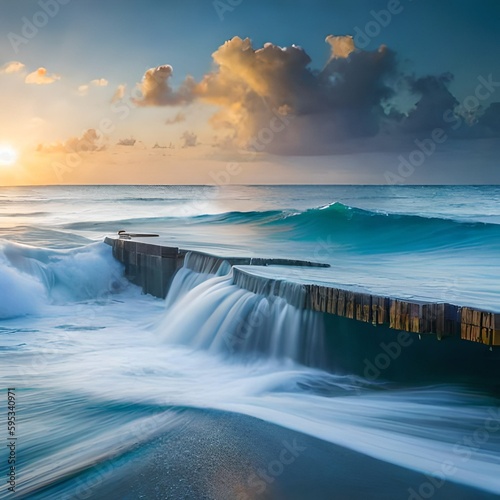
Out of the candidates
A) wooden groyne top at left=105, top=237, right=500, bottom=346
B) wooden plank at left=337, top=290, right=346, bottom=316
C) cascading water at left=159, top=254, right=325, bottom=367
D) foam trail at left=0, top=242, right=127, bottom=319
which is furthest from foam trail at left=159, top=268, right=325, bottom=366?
foam trail at left=0, top=242, right=127, bottom=319

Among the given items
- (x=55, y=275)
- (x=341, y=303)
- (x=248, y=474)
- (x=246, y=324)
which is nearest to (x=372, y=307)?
(x=341, y=303)

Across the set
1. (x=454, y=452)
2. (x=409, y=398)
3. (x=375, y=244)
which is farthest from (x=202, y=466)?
(x=375, y=244)

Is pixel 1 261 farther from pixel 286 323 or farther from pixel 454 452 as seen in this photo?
pixel 454 452

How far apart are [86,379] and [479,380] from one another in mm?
4428

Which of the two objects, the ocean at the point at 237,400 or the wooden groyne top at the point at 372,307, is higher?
the wooden groyne top at the point at 372,307

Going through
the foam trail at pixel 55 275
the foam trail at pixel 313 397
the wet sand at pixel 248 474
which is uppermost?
the foam trail at pixel 55 275

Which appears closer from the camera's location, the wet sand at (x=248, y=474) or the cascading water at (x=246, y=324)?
the wet sand at (x=248, y=474)

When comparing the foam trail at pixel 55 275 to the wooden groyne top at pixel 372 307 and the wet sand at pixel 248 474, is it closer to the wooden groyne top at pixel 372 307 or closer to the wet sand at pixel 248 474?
the wooden groyne top at pixel 372 307

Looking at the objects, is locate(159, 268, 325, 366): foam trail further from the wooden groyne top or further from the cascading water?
the wooden groyne top

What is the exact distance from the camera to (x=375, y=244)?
19.6 meters

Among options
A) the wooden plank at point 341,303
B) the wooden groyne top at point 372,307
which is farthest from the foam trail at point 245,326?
the wooden plank at point 341,303

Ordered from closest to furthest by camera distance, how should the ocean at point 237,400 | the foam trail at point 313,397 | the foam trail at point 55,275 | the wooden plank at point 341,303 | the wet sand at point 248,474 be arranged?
1. the wet sand at point 248,474
2. the ocean at point 237,400
3. the foam trail at point 313,397
4. the wooden plank at point 341,303
5. the foam trail at point 55,275

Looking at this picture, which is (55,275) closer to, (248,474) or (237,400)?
(237,400)

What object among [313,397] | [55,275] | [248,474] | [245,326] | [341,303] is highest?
[341,303]
